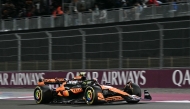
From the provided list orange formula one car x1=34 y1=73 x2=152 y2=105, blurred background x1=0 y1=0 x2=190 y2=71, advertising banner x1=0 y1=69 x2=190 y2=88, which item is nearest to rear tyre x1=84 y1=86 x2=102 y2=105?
orange formula one car x1=34 y1=73 x2=152 y2=105

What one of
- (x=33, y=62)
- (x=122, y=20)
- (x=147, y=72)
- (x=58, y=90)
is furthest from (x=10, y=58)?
(x=58, y=90)

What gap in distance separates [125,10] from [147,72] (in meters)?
4.78

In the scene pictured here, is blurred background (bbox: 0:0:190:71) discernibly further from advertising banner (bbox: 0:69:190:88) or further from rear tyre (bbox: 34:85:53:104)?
rear tyre (bbox: 34:85:53:104)

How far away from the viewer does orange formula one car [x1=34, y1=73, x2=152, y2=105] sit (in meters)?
12.5

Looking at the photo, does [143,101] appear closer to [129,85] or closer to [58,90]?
[129,85]

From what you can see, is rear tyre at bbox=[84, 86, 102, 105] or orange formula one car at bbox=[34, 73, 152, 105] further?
orange formula one car at bbox=[34, 73, 152, 105]

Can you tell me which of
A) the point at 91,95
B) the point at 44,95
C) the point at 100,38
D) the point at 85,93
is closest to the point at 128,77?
the point at 100,38

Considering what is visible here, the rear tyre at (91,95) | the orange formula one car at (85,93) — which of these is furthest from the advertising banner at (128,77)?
the rear tyre at (91,95)

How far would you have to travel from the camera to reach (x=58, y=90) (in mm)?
13758

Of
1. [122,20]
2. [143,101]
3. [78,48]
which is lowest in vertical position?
[143,101]

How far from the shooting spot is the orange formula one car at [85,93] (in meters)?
12.5

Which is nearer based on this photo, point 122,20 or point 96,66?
point 96,66

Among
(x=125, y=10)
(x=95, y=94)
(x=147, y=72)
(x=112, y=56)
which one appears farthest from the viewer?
(x=125, y=10)

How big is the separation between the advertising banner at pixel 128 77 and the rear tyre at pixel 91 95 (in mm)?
5951
